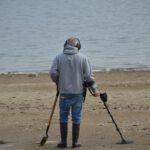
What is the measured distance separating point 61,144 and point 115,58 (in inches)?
730

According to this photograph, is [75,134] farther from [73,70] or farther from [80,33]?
[80,33]

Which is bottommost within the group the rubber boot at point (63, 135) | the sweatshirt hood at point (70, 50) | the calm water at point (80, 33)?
the calm water at point (80, 33)

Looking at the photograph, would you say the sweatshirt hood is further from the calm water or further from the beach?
the calm water

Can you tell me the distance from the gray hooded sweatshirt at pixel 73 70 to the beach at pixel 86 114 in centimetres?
91

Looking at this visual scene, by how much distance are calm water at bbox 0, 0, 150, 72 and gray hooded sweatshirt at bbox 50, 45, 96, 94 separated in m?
14.8

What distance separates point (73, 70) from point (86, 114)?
3768 millimetres

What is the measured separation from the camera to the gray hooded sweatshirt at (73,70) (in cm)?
1220

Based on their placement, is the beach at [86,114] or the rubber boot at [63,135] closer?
the rubber boot at [63,135]

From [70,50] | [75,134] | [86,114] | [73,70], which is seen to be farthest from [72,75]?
[86,114]

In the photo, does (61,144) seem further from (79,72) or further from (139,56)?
(139,56)

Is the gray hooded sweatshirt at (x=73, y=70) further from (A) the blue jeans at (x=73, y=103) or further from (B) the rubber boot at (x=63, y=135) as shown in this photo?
(B) the rubber boot at (x=63, y=135)

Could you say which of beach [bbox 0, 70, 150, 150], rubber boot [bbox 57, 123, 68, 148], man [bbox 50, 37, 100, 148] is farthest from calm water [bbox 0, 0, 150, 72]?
man [bbox 50, 37, 100, 148]

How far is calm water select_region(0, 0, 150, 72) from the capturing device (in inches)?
1186

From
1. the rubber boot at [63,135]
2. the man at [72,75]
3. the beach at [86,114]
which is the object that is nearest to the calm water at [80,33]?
the beach at [86,114]
